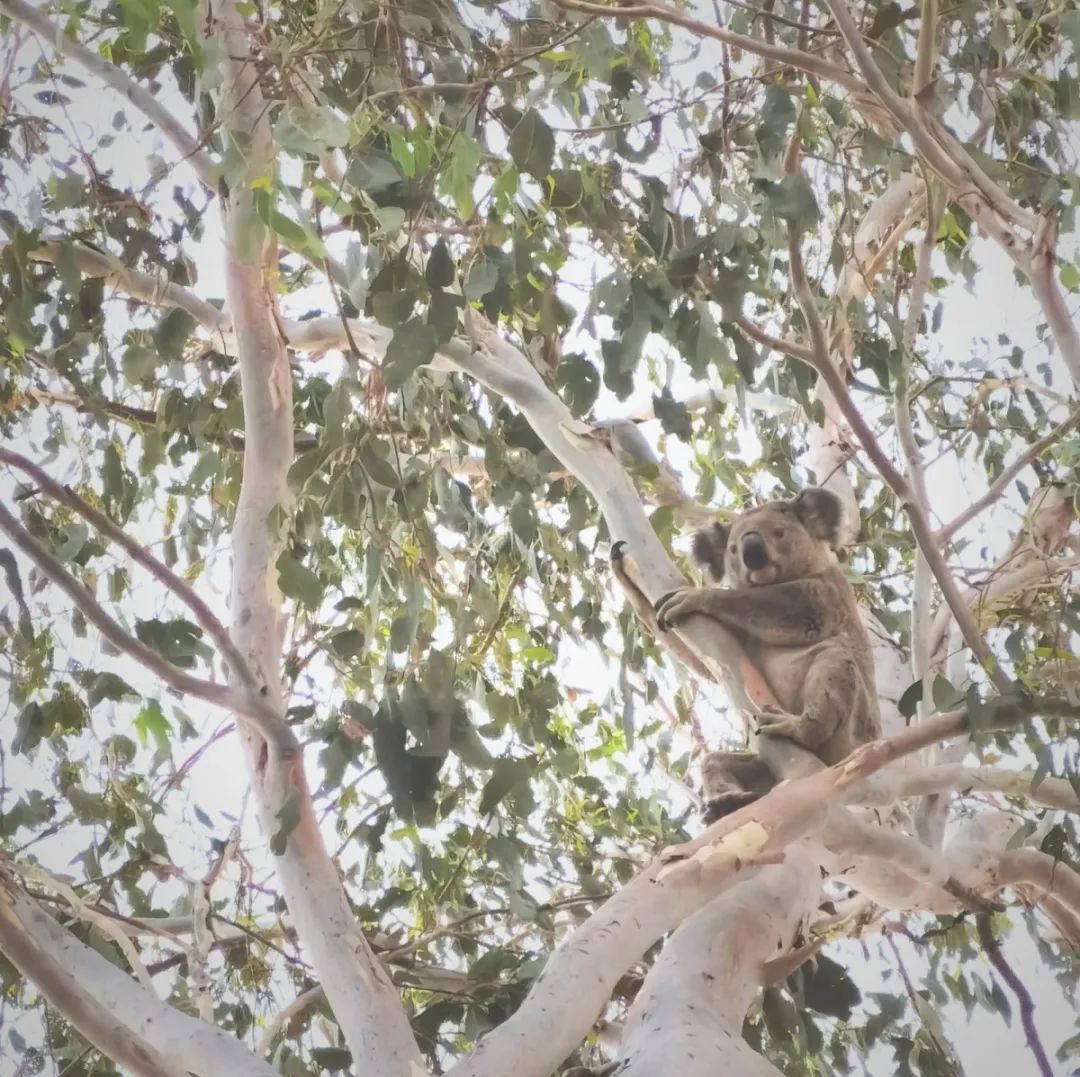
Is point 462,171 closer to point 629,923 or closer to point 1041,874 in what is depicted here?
point 629,923

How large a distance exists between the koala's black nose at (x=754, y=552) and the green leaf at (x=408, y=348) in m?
1.77

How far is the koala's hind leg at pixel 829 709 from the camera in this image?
2.53 meters

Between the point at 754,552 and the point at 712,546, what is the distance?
159 mm

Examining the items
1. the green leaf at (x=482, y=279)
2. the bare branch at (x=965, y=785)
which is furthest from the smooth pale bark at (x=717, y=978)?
the green leaf at (x=482, y=279)

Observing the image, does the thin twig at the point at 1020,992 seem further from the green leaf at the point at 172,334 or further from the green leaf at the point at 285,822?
the green leaf at the point at 172,334

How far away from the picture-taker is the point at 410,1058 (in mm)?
1522

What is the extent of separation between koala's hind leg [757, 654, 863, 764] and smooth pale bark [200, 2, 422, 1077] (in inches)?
43.8

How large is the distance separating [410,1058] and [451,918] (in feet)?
4.61

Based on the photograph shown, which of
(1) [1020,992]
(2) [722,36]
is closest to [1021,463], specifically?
(1) [1020,992]

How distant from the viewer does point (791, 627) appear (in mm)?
2896

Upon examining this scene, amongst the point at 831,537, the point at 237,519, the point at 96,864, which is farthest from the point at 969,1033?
the point at 237,519

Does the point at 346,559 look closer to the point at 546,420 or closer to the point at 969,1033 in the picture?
the point at 546,420

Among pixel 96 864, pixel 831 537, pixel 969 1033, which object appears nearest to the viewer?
pixel 96 864

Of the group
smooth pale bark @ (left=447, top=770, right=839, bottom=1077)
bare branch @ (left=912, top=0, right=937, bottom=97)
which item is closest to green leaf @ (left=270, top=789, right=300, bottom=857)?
smooth pale bark @ (left=447, top=770, right=839, bottom=1077)
